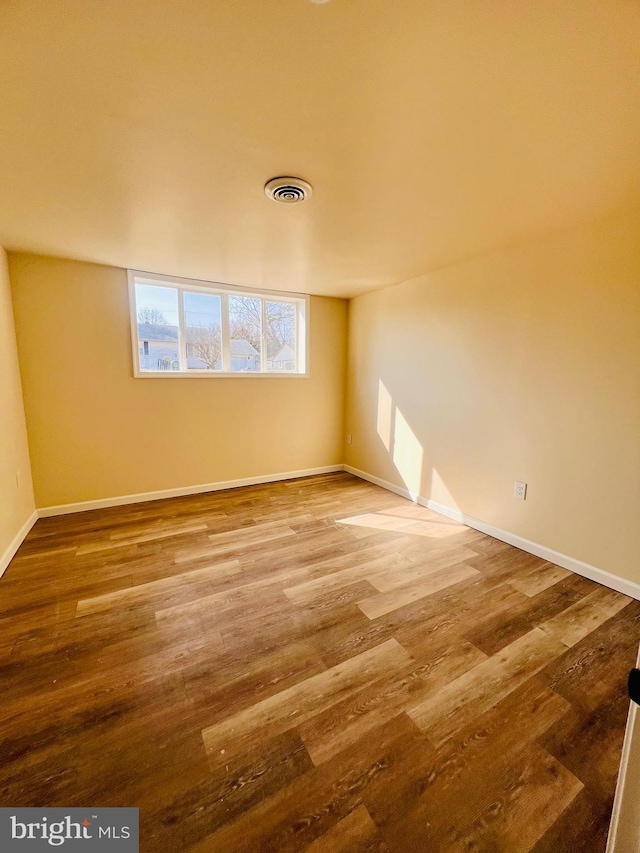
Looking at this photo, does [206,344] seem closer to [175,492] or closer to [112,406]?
[112,406]

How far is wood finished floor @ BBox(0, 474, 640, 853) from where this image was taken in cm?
103

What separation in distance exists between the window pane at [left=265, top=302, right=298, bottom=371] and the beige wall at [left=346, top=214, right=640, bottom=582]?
132 cm

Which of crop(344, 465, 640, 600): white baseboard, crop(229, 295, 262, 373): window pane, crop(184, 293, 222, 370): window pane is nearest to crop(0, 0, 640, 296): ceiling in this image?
crop(184, 293, 222, 370): window pane

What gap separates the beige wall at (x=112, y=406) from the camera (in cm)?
292

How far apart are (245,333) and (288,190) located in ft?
7.55

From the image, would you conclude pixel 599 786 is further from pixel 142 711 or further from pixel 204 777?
pixel 142 711

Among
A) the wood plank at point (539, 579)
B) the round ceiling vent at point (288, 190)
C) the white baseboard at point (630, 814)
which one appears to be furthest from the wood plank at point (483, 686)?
the round ceiling vent at point (288, 190)

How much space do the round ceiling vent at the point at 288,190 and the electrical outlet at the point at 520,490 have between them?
8.14 feet

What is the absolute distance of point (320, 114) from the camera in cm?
125

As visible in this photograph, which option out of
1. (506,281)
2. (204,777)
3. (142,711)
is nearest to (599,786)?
(204,777)

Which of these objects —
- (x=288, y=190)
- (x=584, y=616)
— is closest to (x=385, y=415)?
(x=584, y=616)

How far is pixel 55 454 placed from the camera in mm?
3059

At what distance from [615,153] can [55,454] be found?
4.30m

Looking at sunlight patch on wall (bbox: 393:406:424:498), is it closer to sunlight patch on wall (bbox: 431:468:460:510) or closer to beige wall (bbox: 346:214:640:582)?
beige wall (bbox: 346:214:640:582)
